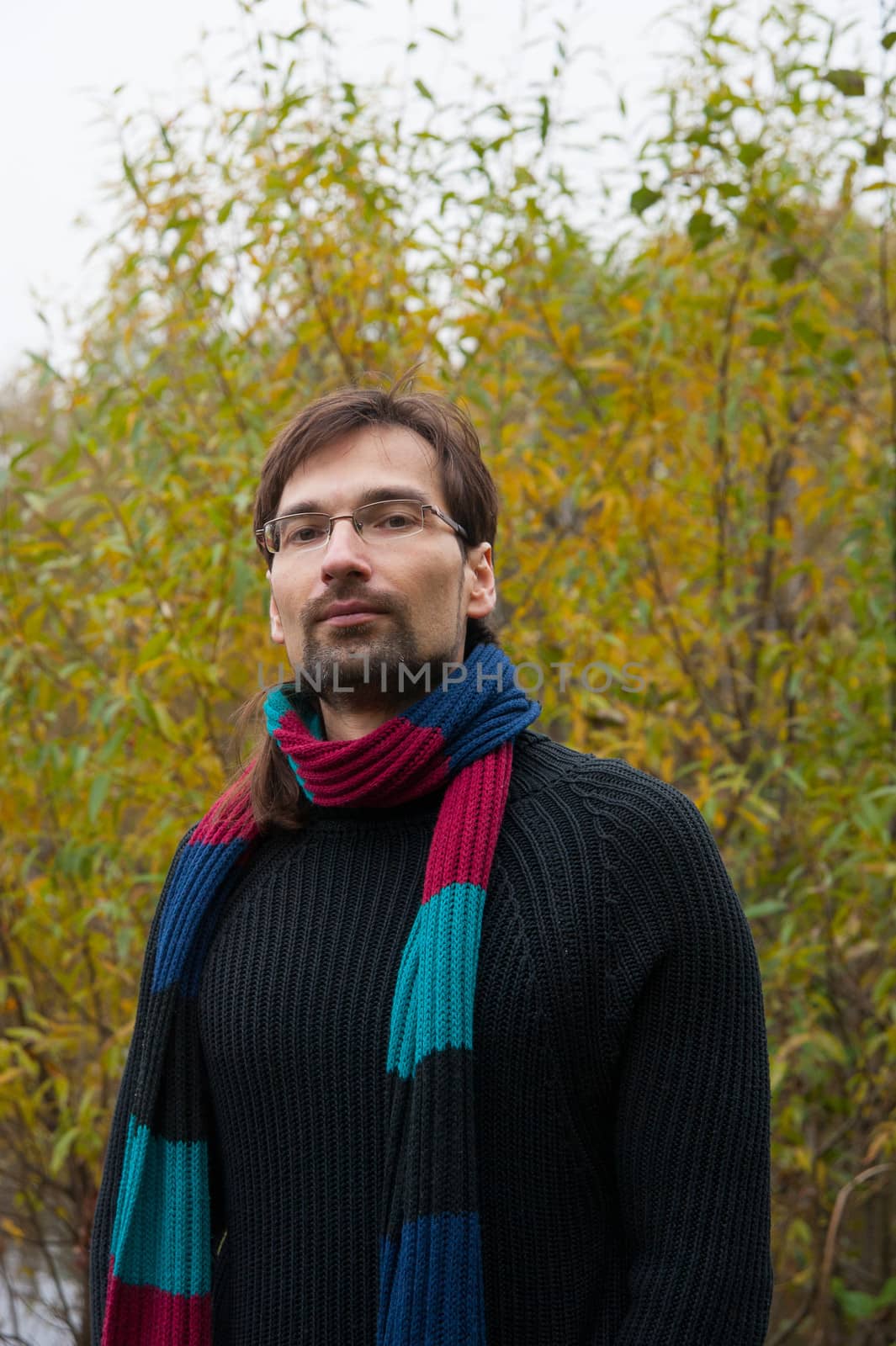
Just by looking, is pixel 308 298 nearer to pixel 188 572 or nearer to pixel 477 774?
pixel 188 572

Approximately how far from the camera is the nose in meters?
1.32

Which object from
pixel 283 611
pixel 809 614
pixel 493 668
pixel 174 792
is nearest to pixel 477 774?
pixel 493 668

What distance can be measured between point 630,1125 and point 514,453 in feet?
5.72

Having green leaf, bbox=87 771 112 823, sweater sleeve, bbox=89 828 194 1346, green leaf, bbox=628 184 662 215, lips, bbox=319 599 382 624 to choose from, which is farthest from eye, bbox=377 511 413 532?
green leaf, bbox=628 184 662 215

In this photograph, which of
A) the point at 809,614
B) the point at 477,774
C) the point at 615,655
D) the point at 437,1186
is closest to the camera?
the point at 437,1186

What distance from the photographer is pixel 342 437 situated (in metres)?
1.42

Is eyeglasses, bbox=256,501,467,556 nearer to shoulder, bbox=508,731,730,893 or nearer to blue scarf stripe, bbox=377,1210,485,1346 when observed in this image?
shoulder, bbox=508,731,730,893

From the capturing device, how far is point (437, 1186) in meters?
1.09

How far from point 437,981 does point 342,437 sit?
656 millimetres

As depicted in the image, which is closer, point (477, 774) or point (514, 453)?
point (477, 774)

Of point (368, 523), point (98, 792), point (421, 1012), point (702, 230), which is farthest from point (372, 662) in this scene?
point (702, 230)

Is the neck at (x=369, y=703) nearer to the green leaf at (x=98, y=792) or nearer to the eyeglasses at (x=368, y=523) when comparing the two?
the eyeglasses at (x=368, y=523)

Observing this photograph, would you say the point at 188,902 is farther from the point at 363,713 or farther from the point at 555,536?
the point at 555,536

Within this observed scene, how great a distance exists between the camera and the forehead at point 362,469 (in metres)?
1.38
